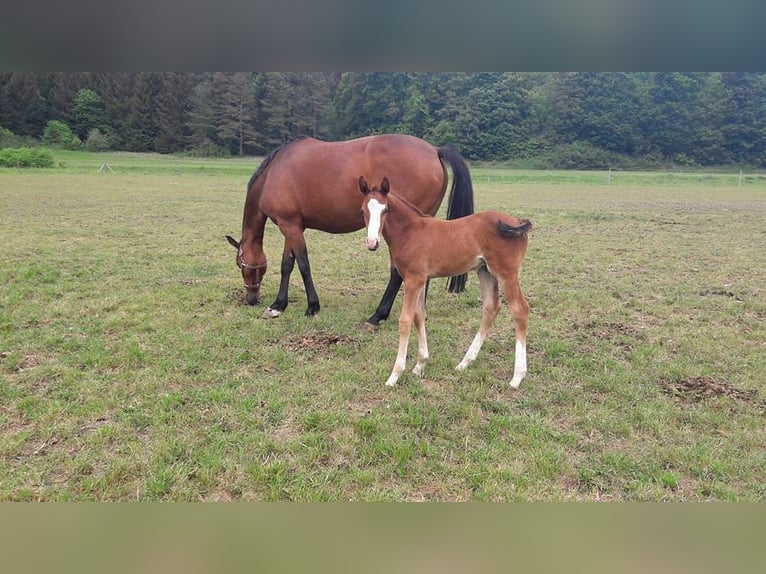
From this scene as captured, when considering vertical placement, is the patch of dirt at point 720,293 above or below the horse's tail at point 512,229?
below

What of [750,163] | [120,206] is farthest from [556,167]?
[120,206]

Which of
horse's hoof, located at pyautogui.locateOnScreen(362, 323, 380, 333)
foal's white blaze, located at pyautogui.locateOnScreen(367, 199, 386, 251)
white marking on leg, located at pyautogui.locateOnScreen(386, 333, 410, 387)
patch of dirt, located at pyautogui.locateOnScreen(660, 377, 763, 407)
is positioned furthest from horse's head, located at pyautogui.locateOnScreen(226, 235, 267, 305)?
patch of dirt, located at pyautogui.locateOnScreen(660, 377, 763, 407)

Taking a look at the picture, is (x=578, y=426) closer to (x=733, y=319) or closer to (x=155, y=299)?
(x=733, y=319)

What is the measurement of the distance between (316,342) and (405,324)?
1.21 m

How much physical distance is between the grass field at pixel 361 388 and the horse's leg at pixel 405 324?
0.14 metres

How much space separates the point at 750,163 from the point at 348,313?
3856 cm

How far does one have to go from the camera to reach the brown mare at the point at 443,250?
4.07 m

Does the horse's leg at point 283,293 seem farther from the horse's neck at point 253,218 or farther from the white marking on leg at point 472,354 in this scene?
the white marking on leg at point 472,354

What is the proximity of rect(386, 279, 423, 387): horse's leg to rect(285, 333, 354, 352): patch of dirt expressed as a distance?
36.4 inches

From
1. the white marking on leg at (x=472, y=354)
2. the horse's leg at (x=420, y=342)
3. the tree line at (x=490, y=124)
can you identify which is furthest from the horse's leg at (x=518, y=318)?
the tree line at (x=490, y=124)

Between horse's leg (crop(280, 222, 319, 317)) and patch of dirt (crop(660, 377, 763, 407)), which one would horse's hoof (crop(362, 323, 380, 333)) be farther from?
patch of dirt (crop(660, 377, 763, 407))

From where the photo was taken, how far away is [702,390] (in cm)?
400

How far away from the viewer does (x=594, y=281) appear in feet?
24.3

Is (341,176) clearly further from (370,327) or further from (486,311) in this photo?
(486,311)
